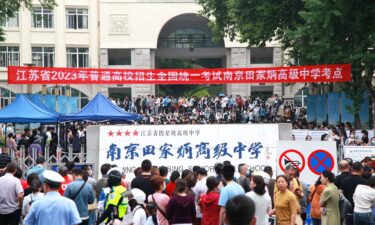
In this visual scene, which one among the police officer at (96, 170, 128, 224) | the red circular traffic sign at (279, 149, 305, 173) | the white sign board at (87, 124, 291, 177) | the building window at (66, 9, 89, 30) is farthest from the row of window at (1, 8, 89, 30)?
the police officer at (96, 170, 128, 224)

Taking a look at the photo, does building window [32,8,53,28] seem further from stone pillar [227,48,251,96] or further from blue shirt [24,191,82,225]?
blue shirt [24,191,82,225]

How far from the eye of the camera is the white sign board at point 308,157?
16.2 metres

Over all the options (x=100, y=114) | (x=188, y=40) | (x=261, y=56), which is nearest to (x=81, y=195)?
(x=100, y=114)

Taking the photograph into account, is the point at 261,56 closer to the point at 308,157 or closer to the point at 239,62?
the point at 239,62

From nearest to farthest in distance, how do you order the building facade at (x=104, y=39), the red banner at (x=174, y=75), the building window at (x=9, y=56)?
the red banner at (x=174, y=75) → the building window at (x=9, y=56) → the building facade at (x=104, y=39)

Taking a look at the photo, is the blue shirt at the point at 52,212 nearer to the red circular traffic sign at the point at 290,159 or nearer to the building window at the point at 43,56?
the red circular traffic sign at the point at 290,159

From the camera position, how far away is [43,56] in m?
53.2

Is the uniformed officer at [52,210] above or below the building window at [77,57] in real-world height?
below

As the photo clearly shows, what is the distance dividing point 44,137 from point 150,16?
25.7 m

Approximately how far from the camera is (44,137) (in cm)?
2981

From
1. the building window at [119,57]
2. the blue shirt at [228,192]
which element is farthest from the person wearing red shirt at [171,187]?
the building window at [119,57]

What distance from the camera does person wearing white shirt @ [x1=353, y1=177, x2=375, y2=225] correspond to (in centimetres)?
1243

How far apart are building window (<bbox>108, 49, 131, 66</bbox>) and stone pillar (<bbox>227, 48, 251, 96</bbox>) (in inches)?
291

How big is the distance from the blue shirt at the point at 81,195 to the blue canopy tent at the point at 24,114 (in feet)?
45.0
